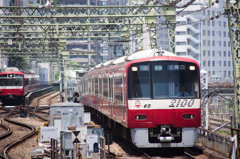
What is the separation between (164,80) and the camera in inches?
535

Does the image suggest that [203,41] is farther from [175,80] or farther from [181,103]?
[181,103]

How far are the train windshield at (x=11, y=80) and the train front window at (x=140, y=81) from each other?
27.4 metres

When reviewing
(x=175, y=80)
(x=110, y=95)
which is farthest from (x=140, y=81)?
(x=110, y=95)

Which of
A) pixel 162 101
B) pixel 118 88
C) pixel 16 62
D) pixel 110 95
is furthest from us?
pixel 16 62

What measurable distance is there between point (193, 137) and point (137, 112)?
6.31 ft

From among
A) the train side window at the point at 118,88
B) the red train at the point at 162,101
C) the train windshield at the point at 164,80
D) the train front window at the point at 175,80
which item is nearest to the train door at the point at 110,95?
the train side window at the point at 118,88

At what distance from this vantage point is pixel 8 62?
7050cm

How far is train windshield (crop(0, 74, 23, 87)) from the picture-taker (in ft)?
128

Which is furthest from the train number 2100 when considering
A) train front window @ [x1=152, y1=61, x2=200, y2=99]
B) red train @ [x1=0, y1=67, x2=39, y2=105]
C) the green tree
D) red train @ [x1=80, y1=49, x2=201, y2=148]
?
the green tree

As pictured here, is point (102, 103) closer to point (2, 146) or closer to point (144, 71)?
point (2, 146)

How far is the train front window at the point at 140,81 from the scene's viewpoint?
1359cm

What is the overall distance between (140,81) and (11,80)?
27950 mm

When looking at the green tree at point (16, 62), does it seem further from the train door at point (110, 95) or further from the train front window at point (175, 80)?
the train front window at point (175, 80)

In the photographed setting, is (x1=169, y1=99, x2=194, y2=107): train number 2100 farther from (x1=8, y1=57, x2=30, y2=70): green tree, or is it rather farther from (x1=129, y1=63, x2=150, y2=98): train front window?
(x1=8, y1=57, x2=30, y2=70): green tree
